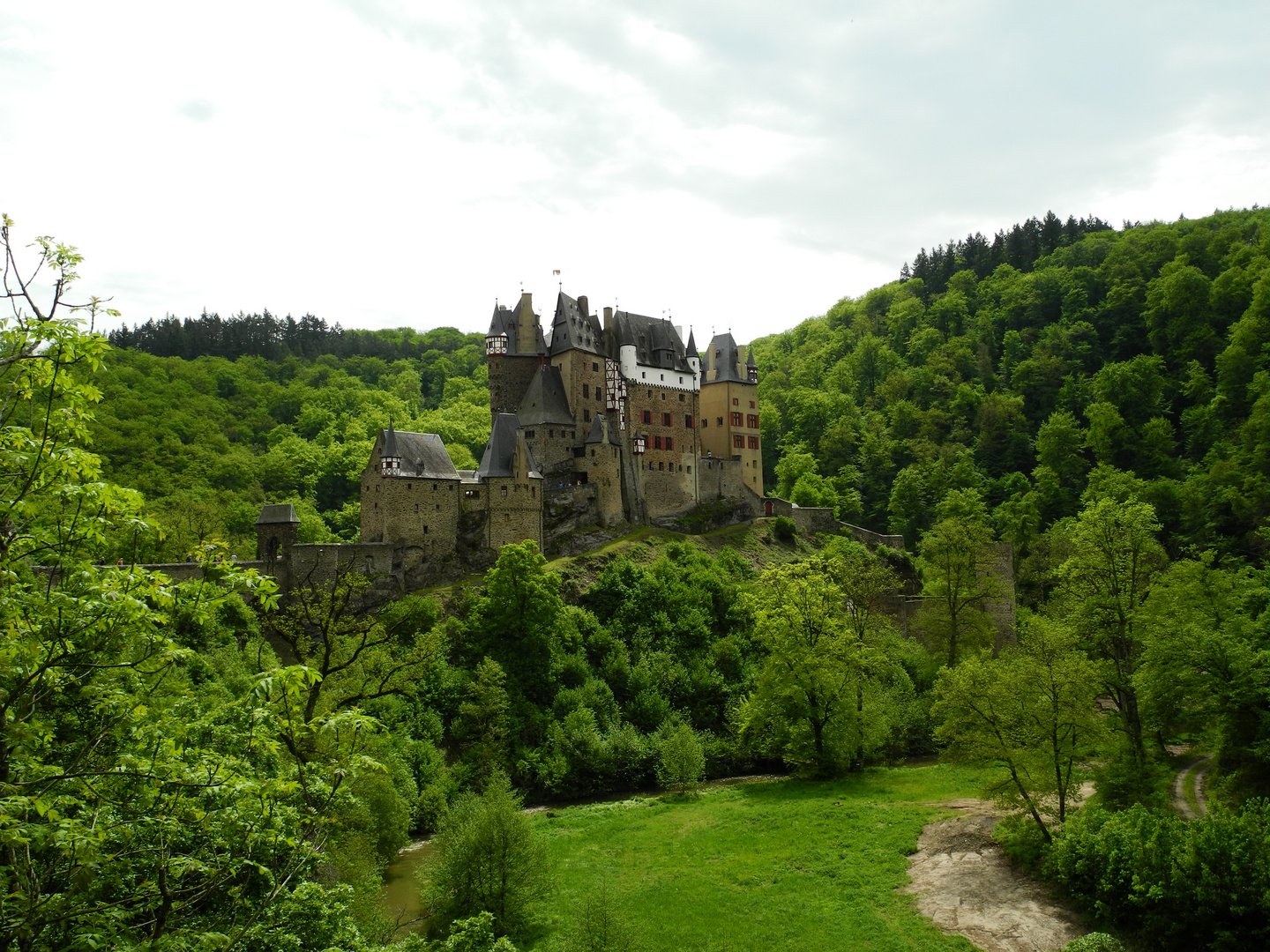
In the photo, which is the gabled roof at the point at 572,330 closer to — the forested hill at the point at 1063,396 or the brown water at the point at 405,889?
the forested hill at the point at 1063,396

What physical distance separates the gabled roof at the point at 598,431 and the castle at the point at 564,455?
0.10 m

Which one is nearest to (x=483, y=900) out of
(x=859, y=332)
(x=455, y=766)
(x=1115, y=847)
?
(x=455, y=766)

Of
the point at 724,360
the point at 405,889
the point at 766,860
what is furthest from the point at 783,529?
the point at 405,889

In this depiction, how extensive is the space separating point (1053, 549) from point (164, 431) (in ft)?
212

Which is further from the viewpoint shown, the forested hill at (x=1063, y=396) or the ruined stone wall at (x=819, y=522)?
the forested hill at (x=1063, y=396)

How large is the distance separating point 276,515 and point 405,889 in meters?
18.4

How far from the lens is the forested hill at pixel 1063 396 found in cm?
6688

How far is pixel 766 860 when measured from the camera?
26453 millimetres

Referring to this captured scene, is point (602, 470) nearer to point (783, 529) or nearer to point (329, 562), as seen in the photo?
point (783, 529)

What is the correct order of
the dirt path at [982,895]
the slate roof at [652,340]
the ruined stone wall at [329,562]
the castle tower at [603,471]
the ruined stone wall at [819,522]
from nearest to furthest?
the dirt path at [982,895] → the ruined stone wall at [329,562] → the castle tower at [603,471] → the slate roof at [652,340] → the ruined stone wall at [819,522]

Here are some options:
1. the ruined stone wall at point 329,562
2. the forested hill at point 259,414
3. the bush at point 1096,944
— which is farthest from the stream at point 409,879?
the forested hill at point 259,414

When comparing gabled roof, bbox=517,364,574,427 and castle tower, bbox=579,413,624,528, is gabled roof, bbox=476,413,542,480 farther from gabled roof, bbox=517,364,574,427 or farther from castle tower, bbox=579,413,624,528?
castle tower, bbox=579,413,624,528

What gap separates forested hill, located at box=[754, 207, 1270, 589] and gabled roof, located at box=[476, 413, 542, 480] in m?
31.1

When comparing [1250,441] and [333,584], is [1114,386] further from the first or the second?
[333,584]
